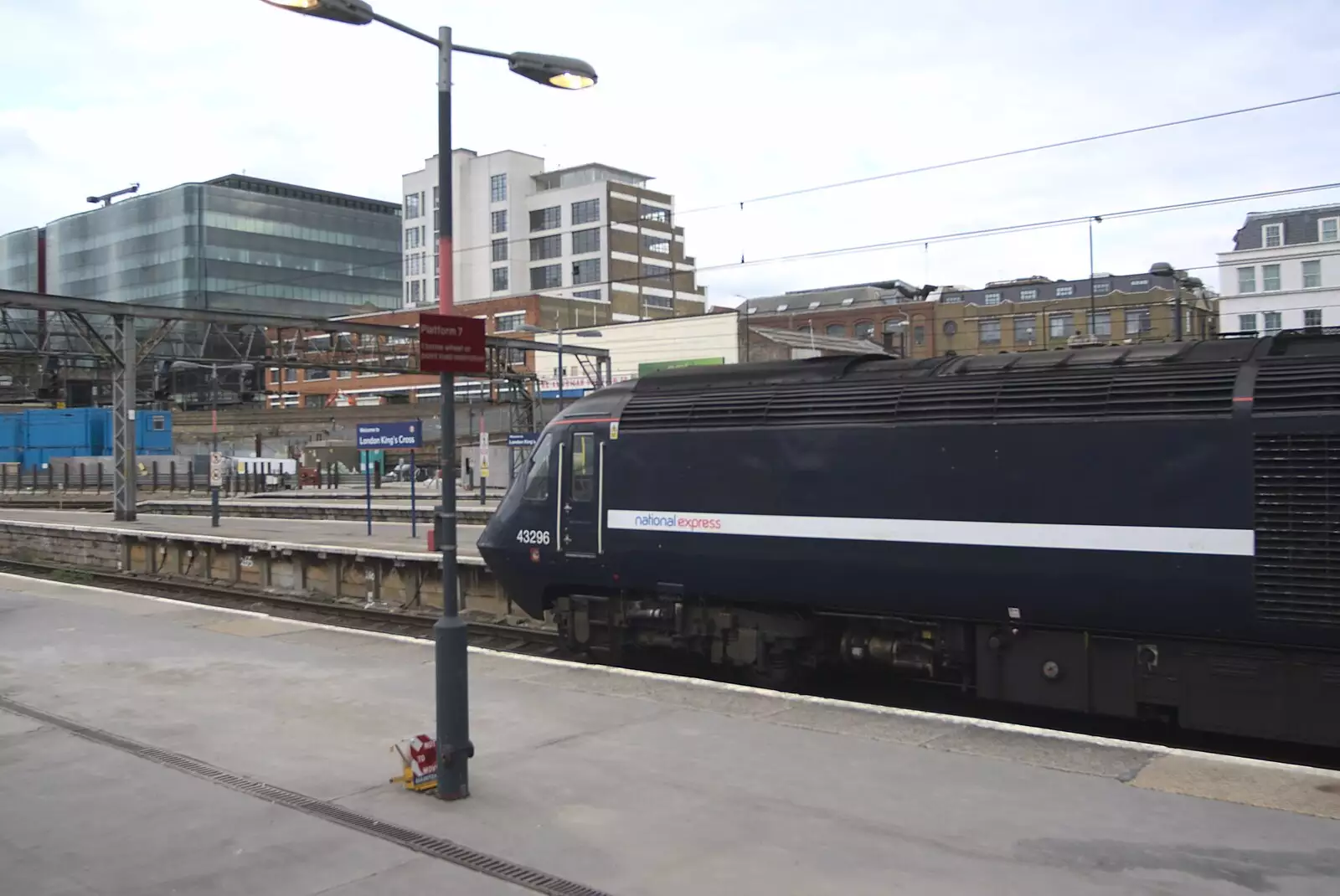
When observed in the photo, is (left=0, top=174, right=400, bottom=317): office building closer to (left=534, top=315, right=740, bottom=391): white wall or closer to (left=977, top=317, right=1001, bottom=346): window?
(left=534, top=315, right=740, bottom=391): white wall

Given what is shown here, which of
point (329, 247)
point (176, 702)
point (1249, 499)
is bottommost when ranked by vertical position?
point (176, 702)

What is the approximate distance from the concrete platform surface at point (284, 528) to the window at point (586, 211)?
57.6 m

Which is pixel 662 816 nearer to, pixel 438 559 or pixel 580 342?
pixel 438 559

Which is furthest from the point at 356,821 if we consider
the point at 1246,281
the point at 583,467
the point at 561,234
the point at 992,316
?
the point at 561,234

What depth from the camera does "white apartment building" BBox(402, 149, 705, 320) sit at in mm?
88375

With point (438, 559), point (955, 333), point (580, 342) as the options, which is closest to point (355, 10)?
point (438, 559)

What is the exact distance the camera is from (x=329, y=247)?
114 meters

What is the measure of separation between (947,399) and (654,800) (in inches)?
184

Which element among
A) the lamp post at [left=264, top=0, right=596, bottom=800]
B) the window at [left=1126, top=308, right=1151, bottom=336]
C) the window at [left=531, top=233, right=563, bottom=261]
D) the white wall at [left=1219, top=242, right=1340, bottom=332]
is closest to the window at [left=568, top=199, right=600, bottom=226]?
the window at [left=531, top=233, right=563, bottom=261]

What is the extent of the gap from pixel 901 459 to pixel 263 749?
5975 millimetres

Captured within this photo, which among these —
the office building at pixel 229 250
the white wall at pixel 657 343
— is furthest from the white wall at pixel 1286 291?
the office building at pixel 229 250

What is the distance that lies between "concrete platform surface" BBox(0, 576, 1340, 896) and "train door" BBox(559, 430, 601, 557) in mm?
1810

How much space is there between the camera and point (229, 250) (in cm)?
10531

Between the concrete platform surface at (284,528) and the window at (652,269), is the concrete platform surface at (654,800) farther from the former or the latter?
the window at (652,269)
